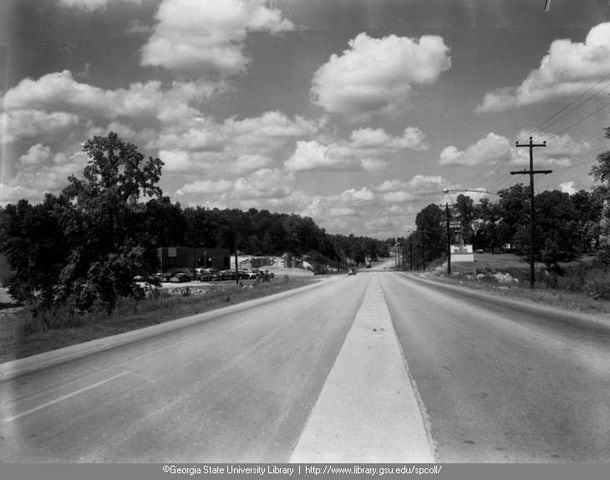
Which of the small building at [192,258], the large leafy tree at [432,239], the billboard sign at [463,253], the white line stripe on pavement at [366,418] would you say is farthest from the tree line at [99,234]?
the large leafy tree at [432,239]

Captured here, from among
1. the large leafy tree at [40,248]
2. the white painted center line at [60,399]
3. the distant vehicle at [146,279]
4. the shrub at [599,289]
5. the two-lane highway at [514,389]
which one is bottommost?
the shrub at [599,289]

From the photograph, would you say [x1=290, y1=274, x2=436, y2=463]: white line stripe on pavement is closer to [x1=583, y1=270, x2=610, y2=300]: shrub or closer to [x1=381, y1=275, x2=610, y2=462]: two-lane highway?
[x1=381, y1=275, x2=610, y2=462]: two-lane highway

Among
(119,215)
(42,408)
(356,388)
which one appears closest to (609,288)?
(119,215)

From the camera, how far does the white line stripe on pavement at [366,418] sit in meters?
4.69

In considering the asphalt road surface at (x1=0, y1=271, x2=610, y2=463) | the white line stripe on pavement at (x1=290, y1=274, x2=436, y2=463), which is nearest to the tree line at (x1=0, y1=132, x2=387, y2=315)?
the asphalt road surface at (x1=0, y1=271, x2=610, y2=463)

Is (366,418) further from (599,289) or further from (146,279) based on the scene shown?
(599,289)

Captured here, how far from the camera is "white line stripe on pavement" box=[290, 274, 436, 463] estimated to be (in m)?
4.69

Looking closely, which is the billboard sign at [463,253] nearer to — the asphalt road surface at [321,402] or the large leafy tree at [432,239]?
the large leafy tree at [432,239]

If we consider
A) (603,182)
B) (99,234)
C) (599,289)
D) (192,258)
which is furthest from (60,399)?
(192,258)

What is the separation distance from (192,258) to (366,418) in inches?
4604

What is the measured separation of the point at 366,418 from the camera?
5.77 metres

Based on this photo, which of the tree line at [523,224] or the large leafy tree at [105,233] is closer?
the large leafy tree at [105,233]

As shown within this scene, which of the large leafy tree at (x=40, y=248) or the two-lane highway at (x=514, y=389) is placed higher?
the large leafy tree at (x=40, y=248)

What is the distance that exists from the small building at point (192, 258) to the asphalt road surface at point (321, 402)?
93932mm
